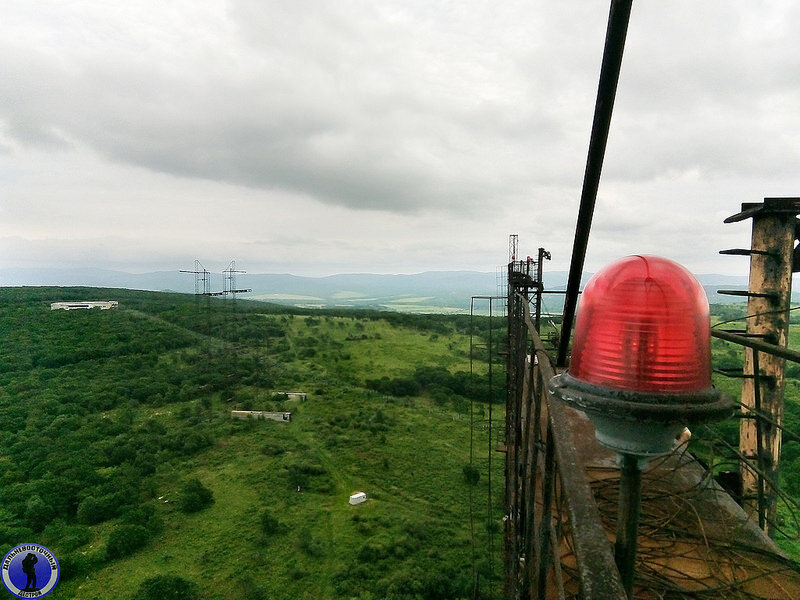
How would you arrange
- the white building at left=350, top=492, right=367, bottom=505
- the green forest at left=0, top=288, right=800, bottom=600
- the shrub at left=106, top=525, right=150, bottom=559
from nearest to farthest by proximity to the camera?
the green forest at left=0, top=288, right=800, bottom=600 < the shrub at left=106, top=525, right=150, bottom=559 < the white building at left=350, top=492, right=367, bottom=505

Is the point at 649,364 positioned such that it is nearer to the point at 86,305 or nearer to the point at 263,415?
the point at 263,415

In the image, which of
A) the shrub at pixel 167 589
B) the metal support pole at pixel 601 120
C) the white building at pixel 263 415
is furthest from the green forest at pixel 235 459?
the metal support pole at pixel 601 120

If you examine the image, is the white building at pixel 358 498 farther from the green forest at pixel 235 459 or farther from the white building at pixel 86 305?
the white building at pixel 86 305

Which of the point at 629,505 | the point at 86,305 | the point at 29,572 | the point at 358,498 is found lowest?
the point at 358,498

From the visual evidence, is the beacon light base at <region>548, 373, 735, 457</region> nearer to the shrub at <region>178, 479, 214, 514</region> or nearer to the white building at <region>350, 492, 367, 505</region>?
the white building at <region>350, 492, 367, 505</region>

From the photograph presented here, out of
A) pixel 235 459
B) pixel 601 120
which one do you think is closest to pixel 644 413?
pixel 601 120

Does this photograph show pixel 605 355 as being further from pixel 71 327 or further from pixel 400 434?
pixel 71 327

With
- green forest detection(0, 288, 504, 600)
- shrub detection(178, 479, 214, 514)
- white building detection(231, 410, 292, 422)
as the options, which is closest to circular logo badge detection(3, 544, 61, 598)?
green forest detection(0, 288, 504, 600)
